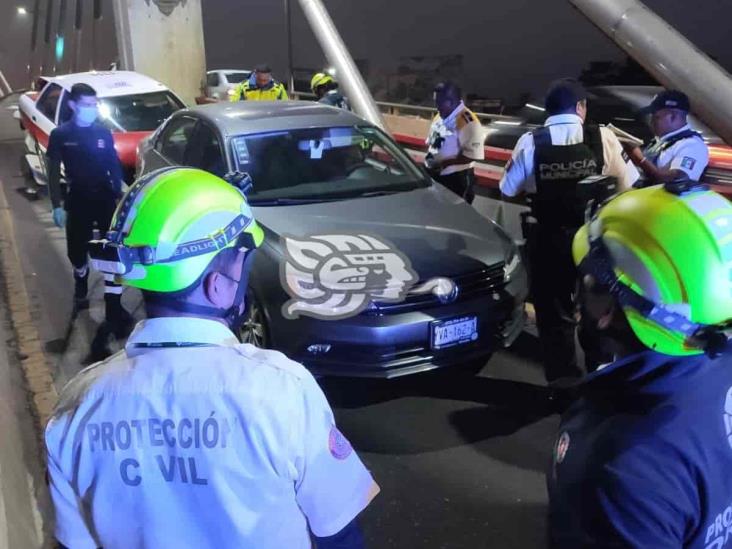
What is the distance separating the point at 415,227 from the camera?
442 cm

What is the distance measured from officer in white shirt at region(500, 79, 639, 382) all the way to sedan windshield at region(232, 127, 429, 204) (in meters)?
1.16

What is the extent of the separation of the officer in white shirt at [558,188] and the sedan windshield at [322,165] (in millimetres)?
1158

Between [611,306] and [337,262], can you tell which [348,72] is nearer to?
[337,262]

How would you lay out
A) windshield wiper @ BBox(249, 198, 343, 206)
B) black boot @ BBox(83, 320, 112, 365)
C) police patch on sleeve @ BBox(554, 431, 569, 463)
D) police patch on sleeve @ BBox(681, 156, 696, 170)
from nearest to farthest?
1. police patch on sleeve @ BBox(554, 431, 569, 463)
2. police patch on sleeve @ BBox(681, 156, 696, 170)
3. windshield wiper @ BBox(249, 198, 343, 206)
4. black boot @ BBox(83, 320, 112, 365)

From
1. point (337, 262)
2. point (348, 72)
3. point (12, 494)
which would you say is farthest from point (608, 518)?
point (348, 72)

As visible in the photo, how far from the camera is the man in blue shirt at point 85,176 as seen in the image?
5465 millimetres

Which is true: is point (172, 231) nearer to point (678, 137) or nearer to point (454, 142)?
point (678, 137)

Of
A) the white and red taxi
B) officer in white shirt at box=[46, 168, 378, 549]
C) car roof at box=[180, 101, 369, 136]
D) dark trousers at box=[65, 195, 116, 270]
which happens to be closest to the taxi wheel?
car roof at box=[180, 101, 369, 136]

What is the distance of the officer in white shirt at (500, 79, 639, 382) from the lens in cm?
406

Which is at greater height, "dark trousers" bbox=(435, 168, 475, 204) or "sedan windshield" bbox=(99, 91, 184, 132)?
"sedan windshield" bbox=(99, 91, 184, 132)

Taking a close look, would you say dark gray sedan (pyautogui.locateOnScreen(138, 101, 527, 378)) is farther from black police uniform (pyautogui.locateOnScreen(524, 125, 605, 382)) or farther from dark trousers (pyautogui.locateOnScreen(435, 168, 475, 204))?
dark trousers (pyautogui.locateOnScreen(435, 168, 475, 204))

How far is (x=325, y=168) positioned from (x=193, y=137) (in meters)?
1.25

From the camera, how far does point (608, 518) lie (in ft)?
3.66

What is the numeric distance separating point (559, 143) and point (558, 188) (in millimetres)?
259
